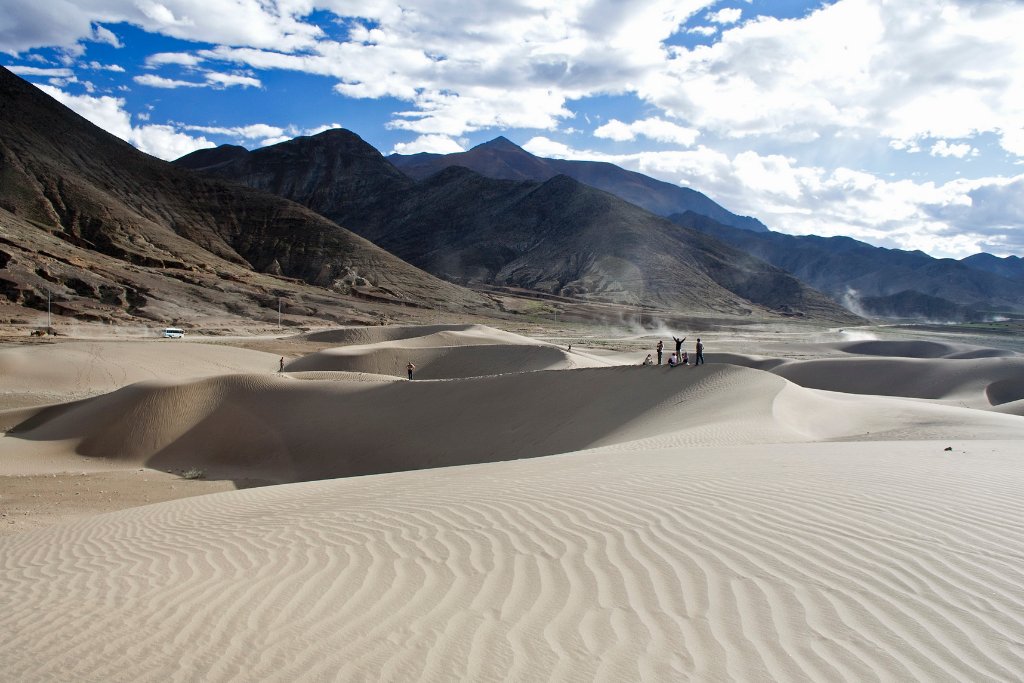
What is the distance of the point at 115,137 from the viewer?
311 feet

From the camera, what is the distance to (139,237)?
7431 centimetres

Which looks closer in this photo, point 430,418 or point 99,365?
point 430,418

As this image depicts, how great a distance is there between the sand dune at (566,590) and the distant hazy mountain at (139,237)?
55.2 m

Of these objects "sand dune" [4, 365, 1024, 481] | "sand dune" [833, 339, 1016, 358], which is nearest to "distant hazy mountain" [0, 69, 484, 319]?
"sand dune" [4, 365, 1024, 481]

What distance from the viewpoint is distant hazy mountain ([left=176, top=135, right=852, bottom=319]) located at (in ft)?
→ 373

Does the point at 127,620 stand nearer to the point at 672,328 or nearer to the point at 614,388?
the point at 614,388

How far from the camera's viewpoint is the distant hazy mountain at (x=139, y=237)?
5666cm

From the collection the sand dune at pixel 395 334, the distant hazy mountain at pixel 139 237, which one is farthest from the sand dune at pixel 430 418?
the distant hazy mountain at pixel 139 237

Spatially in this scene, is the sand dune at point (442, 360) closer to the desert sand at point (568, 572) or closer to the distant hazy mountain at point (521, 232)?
the desert sand at point (568, 572)

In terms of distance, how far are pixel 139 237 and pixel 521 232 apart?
72518 mm

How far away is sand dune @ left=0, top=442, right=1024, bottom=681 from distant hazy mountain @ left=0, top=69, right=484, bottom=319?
5521 centimetres

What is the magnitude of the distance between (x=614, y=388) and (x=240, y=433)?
36.2 feet

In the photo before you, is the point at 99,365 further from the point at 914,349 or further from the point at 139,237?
the point at 914,349

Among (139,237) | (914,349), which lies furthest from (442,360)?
(139,237)
